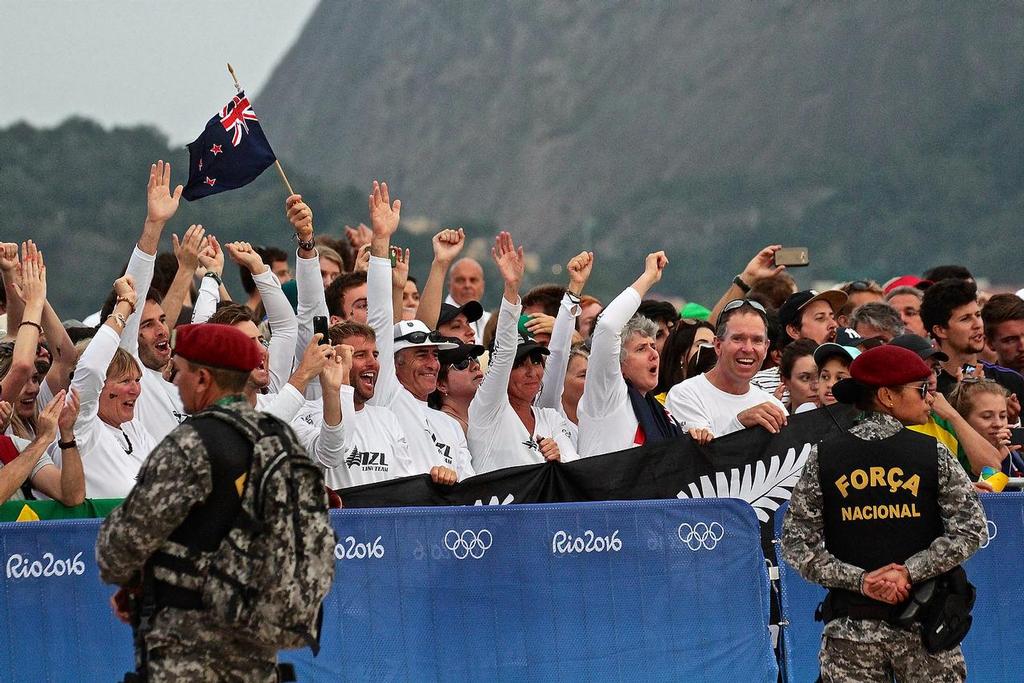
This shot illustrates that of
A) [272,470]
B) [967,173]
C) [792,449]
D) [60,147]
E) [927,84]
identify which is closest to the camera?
[272,470]

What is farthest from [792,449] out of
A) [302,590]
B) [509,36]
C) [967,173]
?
[509,36]

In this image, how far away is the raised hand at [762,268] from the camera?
39.2ft

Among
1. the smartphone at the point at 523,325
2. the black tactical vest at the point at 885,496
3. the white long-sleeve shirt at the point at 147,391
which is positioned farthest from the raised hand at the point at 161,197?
the black tactical vest at the point at 885,496

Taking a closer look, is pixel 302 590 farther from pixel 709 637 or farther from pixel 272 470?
pixel 709 637

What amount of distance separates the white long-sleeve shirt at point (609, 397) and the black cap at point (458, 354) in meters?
0.76

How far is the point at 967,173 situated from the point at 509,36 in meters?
44.0

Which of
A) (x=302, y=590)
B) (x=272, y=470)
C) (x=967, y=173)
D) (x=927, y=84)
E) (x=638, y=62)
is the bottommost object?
(x=302, y=590)

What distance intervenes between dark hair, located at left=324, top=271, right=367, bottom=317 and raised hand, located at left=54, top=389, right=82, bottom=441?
3079 millimetres

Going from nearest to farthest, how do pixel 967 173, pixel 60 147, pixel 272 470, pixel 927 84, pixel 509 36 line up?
pixel 272 470, pixel 60 147, pixel 967 173, pixel 927 84, pixel 509 36

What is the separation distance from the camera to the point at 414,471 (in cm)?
916

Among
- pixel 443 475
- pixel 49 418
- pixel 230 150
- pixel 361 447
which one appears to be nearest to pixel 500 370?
pixel 443 475

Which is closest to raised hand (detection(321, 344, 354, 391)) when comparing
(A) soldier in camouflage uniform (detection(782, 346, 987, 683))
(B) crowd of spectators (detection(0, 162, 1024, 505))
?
(B) crowd of spectators (detection(0, 162, 1024, 505))

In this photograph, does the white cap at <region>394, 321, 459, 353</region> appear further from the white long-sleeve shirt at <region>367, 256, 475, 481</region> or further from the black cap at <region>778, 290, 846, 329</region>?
the black cap at <region>778, 290, 846, 329</region>

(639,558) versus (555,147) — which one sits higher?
(555,147)
